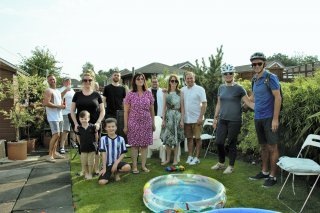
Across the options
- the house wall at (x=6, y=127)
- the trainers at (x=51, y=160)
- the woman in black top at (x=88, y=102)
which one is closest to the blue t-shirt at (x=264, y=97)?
the woman in black top at (x=88, y=102)

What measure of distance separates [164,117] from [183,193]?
1.90m

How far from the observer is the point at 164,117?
6.22 meters

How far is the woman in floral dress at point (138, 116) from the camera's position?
5582mm

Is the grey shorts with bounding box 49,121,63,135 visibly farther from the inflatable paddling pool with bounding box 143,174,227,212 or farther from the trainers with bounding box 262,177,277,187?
the trainers with bounding box 262,177,277,187

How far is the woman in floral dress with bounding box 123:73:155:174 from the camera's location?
5.58m

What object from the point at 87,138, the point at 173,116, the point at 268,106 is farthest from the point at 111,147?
the point at 268,106

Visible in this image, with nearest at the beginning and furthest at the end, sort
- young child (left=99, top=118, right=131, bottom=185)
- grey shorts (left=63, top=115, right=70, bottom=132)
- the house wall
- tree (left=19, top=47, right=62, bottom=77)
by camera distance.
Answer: young child (left=99, top=118, right=131, bottom=185)
grey shorts (left=63, top=115, right=70, bottom=132)
the house wall
tree (left=19, top=47, right=62, bottom=77)

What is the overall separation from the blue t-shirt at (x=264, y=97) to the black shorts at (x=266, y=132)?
0.09 metres

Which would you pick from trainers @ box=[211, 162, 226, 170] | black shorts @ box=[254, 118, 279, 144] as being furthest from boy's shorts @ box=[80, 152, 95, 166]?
black shorts @ box=[254, 118, 279, 144]

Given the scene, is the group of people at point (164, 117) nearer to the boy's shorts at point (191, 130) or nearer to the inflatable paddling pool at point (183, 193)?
the boy's shorts at point (191, 130)

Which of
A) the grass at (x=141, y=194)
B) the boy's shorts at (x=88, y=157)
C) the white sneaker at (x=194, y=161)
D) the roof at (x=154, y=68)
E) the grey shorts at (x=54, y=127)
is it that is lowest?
Result: the grass at (x=141, y=194)

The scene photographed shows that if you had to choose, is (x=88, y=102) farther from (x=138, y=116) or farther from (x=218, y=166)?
(x=218, y=166)

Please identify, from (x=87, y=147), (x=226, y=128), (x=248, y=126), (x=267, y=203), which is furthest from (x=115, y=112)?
(x=267, y=203)

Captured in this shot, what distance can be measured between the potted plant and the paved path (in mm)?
316
